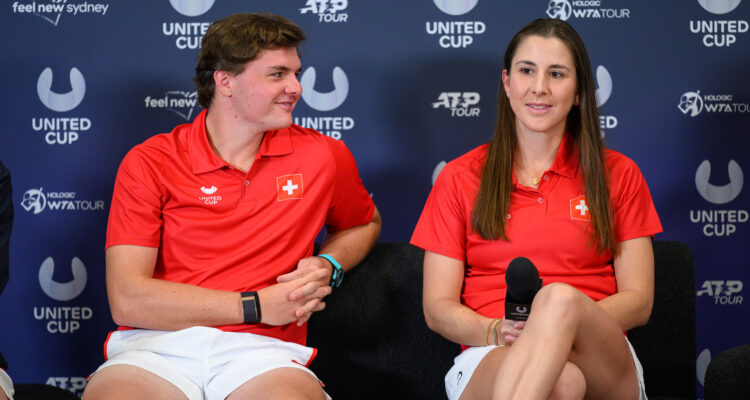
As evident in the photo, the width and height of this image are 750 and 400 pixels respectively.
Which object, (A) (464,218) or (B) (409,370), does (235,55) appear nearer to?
(A) (464,218)

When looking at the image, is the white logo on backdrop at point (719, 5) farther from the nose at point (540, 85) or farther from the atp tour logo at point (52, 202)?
the atp tour logo at point (52, 202)

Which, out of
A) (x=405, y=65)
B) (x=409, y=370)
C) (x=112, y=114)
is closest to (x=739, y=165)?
(x=405, y=65)

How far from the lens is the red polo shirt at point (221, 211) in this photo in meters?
2.23

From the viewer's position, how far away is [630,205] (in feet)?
7.41

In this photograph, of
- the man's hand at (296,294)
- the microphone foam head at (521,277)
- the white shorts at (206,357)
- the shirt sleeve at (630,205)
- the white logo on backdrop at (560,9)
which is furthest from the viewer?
the white logo on backdrop at (560,9)

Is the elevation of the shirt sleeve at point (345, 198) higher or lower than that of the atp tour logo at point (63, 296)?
higher

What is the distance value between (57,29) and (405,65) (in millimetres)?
1371

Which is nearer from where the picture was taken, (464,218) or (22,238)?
(464,218)

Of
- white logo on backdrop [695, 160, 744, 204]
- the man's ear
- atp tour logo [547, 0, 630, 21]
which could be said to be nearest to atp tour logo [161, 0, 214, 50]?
the man's ear

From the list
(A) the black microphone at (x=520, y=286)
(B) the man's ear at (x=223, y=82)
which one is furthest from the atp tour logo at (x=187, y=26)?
(A) the black microphone at (x=520, y=286)

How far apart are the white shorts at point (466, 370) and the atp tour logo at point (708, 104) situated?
133 cm

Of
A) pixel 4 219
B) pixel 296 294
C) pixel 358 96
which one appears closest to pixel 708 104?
pixel 358 96

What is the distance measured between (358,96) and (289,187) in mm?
863

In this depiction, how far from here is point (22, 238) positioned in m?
3.08
